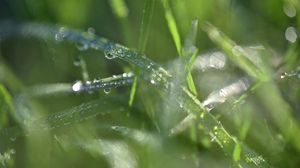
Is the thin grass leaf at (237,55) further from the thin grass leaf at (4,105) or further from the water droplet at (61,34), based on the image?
the thin grass leaf at (4,105)

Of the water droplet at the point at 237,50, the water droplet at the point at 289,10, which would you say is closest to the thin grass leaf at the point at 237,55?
the water droplet at the point at 237,50

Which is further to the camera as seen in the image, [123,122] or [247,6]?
[247,6]

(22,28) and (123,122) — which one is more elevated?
(22,28)

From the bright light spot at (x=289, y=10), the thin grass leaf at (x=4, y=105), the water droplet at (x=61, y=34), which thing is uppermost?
the water droplet at (x=61, y=34)

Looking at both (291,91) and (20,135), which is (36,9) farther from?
(291,91)

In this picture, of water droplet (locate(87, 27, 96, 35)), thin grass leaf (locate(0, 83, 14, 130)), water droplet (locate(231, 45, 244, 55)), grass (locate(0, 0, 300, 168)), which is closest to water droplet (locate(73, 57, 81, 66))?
grass (locate(0, 0, 300, 168))

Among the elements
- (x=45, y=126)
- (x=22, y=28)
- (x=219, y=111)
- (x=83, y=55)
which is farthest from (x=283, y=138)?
(x=22, y=28)
